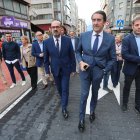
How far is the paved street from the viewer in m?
3.20

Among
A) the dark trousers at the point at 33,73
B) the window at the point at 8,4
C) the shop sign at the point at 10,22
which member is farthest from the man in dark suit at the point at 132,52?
the window at the point at 8,4

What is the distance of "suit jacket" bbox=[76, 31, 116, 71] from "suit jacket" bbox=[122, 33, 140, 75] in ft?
2.00

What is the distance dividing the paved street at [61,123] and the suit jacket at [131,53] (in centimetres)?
111

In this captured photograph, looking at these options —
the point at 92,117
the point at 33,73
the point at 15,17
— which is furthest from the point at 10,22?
the point at 92,117

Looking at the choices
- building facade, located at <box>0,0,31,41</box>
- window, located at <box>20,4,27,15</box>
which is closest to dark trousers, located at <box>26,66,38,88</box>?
building facade, located at <box>0,0,31,41</box>

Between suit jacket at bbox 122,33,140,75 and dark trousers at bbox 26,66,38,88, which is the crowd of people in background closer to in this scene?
suit jacket at bbox 122,33,140,75

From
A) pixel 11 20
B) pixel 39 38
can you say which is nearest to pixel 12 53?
pixel 39 38

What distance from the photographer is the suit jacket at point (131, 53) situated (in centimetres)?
342

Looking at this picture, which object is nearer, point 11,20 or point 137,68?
point 137,68

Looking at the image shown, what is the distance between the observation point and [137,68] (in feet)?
11.9

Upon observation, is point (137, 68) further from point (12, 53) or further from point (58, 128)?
point (12, 53)

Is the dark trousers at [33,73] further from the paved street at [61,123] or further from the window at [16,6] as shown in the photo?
the window at [16,6]

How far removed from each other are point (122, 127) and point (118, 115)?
49 cm

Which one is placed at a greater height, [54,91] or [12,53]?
[12,53]
